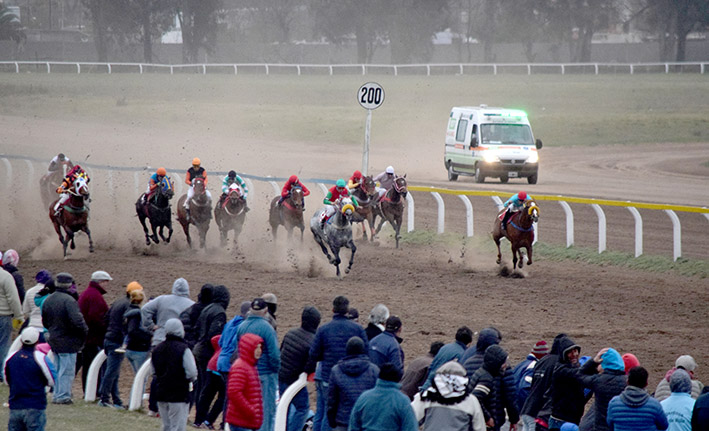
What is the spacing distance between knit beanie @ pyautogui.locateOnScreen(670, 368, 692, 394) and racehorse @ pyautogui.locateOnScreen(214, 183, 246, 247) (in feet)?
42.0

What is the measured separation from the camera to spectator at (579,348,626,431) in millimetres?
6926

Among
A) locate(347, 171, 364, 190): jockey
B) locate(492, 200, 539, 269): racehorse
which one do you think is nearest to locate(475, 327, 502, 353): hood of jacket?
locate(492, 200, 539, 269): racehorse

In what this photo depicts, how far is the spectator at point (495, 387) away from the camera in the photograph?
697 centimetres

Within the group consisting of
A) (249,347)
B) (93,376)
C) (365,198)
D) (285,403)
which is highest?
(365,198)

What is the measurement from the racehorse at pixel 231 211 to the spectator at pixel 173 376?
436 inches

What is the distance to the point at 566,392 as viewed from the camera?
7367 millimetres

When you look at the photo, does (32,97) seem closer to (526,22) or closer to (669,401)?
(526,22)

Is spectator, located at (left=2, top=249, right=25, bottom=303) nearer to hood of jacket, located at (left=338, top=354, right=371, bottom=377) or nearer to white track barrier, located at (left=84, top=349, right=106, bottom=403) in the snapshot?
white track barrier, located at (left=84, top=349, right=106, bottom=403)

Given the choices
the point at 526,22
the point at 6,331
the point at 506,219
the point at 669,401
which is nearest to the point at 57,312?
the point at 6,331

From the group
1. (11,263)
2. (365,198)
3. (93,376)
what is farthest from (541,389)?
(365,198)

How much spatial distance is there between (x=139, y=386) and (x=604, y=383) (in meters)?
4.41

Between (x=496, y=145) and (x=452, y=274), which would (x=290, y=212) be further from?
(x=496, y=145)

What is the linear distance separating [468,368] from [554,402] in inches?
27.7

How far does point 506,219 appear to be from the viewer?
52.7 feet
